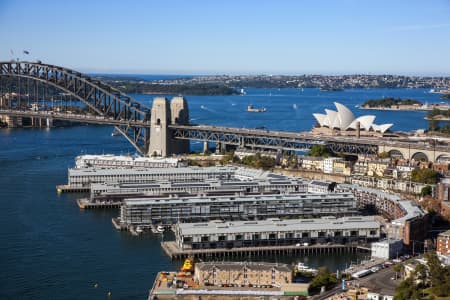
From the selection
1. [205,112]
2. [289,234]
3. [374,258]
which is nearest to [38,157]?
[289,234]

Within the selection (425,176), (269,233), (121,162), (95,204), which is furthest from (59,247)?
(425,176)

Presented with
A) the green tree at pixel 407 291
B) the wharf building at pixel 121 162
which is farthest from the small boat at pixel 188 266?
the wharf building at pixel 121 162

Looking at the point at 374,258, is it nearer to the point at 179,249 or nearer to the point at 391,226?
the point at 391,226

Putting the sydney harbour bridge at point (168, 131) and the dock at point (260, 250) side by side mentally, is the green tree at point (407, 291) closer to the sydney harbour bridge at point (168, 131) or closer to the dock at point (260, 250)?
the dock at point (260, 250)

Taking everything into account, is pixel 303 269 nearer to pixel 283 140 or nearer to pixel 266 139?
pixel 283 140

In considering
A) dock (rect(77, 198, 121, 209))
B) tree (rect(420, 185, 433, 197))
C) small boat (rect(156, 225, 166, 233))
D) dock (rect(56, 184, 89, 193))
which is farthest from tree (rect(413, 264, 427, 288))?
dock (rect(56, 184, 89, 193))

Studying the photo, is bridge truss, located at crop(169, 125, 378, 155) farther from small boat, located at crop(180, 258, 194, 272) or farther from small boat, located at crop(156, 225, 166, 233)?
small boat, located at crop(180, 258, 194, 272)

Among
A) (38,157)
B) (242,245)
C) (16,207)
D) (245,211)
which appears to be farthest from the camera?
(38,157)
